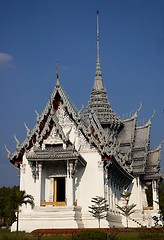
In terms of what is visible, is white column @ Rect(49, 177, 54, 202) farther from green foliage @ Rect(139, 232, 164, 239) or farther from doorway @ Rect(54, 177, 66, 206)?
green foliage @ Rect(139, 232, 164, 239)

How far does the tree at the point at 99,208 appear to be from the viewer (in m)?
21.6

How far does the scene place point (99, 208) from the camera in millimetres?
21562

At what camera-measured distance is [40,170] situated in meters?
22.8

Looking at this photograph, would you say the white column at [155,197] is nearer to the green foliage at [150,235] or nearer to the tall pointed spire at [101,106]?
the tall pointed spire at [101,106]

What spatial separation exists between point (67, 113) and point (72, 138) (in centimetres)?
169

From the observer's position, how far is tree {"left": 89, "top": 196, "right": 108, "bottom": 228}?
21.6 m

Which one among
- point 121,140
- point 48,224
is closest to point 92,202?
point 48,224

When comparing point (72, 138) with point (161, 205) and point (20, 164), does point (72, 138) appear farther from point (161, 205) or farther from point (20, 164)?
point (161, 205)

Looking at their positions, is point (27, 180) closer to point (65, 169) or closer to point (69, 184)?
point (65, 169)

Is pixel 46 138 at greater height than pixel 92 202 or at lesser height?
greater

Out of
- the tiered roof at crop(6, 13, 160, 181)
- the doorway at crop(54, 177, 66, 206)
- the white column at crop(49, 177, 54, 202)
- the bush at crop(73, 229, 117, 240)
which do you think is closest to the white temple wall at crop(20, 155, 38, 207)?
the tiered roof at crop(6, 13, 160, 181)

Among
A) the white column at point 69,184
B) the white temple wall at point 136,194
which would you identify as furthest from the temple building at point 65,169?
the white temple wall at point 136,194

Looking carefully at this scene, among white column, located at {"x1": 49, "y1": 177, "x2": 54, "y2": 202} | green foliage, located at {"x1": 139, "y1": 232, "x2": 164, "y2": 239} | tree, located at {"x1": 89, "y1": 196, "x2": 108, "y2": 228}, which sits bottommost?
green foliage, located at {"x1": 139, "y1": 232, "x2": 164, "y2": 239}

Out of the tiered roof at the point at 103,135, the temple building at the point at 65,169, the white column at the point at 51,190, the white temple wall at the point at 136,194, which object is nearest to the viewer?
the temple building at the point at 65,169
